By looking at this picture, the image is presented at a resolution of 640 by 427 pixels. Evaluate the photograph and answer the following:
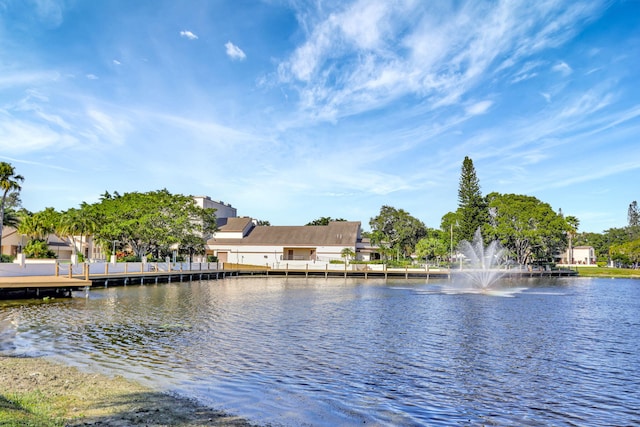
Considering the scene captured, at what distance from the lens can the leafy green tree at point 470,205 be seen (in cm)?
7281

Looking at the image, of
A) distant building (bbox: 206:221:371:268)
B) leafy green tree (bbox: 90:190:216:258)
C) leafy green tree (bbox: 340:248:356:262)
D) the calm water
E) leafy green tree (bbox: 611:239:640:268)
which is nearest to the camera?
the calm water

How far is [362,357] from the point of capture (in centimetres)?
1380

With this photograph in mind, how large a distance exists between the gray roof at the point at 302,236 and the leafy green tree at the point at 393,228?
495 centimetres

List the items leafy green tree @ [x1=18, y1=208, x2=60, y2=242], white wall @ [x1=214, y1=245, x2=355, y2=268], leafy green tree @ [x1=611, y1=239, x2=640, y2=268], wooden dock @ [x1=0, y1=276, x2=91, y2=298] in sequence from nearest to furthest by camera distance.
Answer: wooden dock @ [x1=0, y1=276, x2=91, y2=298] → leafy green tree @ [x1=18, y1=208, x2=60, y2=242] → white wall @ [x1=214, y1=245, x2=355, y2=268] → leafy green tree @ [x1=611, y1=239, x2=640, y2=268]

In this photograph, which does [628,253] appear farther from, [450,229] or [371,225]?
[371,225]

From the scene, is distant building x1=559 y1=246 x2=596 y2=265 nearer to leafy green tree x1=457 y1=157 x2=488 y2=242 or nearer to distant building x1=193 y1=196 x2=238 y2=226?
leafy green tree x1=457 y1=157 x2=488 y2=242

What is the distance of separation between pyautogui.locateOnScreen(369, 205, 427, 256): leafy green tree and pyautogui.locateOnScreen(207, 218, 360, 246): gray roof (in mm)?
4953

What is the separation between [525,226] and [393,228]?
21.5 meters

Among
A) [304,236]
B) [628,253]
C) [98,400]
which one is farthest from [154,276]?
[628,253]

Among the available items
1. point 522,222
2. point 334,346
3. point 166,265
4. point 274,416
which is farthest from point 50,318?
point 522,222

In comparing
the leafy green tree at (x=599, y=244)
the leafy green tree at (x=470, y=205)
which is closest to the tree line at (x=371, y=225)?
Answer: the leafy green tree at (x=470, y=205)

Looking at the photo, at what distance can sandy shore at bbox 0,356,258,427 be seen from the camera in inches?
307

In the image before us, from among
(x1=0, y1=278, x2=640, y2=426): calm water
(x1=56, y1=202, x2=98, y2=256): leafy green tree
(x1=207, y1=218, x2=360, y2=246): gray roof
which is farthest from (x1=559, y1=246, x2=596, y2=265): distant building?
(x1=56, y1=202, x2=98, y2=256): leafy green tree

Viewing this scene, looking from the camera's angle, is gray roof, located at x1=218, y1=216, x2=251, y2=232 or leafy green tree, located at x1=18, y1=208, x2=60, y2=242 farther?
gray roof, located at x1=218, y1=216, x2=251, y2=232
